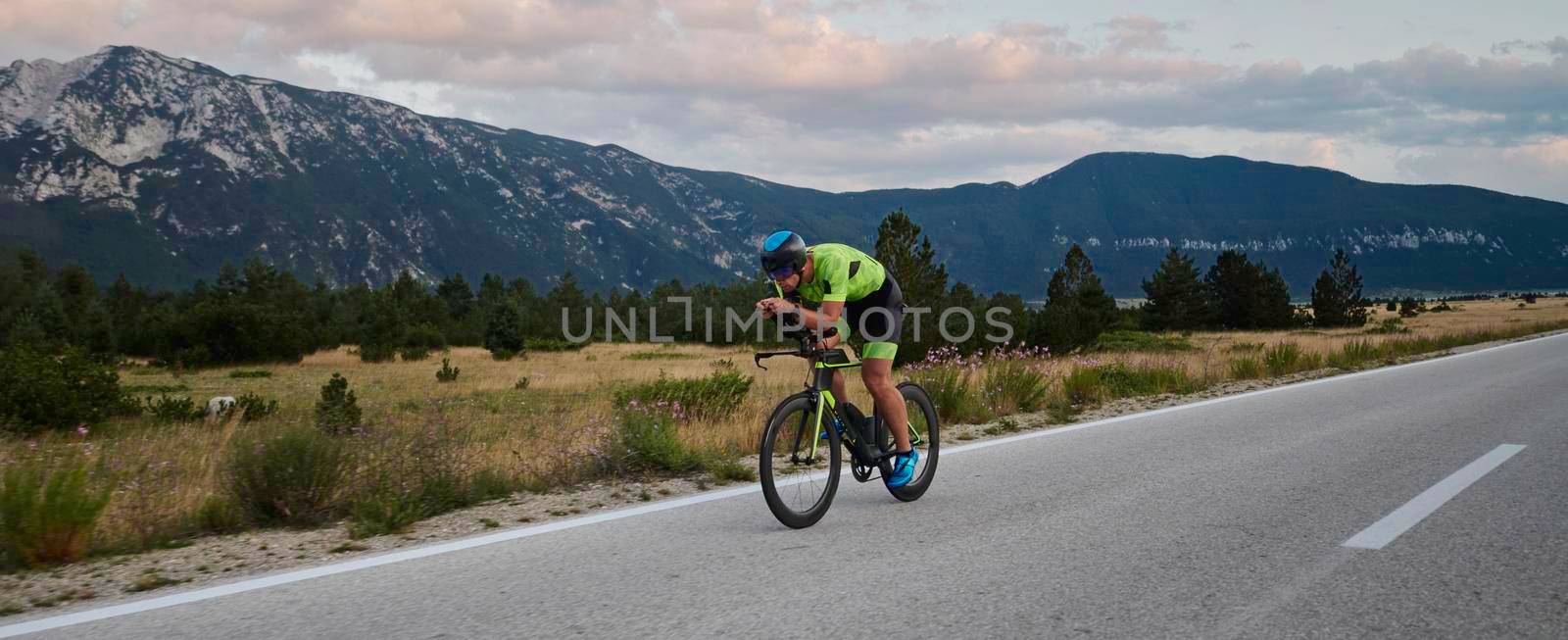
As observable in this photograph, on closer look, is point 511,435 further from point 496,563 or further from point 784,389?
point 784,389

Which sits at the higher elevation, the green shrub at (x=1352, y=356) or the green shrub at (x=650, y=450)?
the green shrub at (x=650, y=450)

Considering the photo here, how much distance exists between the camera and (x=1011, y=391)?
1239 centimetres

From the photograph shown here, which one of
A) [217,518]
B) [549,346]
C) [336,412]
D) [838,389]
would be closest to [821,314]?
[838,389]

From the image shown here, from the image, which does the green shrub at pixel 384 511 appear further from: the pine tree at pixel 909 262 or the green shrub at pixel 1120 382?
the pine tree at pixel 909 262

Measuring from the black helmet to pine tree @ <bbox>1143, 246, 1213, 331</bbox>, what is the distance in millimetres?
72268

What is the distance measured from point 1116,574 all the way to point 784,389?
41.5 feet

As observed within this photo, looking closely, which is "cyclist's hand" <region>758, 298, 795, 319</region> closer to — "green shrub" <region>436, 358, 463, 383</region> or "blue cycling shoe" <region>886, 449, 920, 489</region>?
"blue cycling shoe" <region>886, 449, 920, 489</region>

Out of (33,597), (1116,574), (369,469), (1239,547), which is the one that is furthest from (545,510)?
(1239,547)

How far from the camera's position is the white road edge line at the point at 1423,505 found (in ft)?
16.6

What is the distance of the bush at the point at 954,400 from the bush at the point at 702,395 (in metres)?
2.35

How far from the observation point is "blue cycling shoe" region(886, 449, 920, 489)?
619cm

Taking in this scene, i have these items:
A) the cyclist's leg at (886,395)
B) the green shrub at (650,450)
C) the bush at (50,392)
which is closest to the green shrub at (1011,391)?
the green shrub at (650,450)

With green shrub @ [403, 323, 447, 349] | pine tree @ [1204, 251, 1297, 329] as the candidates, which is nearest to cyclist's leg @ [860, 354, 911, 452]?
green shrub @ [403, 323, 447, 349]

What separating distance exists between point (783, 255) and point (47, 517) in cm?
401
